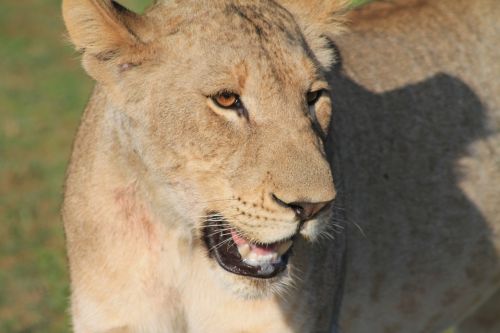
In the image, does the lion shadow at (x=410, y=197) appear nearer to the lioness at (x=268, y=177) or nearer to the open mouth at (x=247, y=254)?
the lioness at (x=268, y=177)

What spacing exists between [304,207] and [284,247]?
32 cm

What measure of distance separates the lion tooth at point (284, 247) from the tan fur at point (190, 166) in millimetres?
100

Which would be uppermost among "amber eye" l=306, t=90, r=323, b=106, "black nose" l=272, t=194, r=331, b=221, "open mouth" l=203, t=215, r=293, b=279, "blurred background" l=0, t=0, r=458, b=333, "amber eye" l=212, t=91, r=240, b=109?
"amber eye" l=212, t=91, r=240, b=109

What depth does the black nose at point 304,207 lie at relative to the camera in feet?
10.7

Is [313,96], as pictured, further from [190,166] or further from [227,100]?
[190,166]

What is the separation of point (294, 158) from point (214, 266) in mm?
572

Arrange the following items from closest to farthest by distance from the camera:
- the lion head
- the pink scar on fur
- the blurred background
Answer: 1. the lion head
2. the pink scar on fur
3. the blurred background

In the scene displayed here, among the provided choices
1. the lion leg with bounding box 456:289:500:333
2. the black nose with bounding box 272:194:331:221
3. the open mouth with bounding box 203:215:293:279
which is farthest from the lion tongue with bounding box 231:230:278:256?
the lion leg with bounding box 456:289:500:333

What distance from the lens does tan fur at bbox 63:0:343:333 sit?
344 centimetres

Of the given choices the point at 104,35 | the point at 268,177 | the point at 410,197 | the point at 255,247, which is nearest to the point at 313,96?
the point at 268,177

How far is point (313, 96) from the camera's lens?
366cm

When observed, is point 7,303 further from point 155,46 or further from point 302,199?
point 302,199

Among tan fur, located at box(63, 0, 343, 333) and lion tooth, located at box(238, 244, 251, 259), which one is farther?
lion tooth, located at box(238, 244, 251, 259)

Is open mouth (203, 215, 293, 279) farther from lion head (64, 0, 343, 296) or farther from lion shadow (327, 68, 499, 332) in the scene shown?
lion shadow (327, 68, 499, 332)
